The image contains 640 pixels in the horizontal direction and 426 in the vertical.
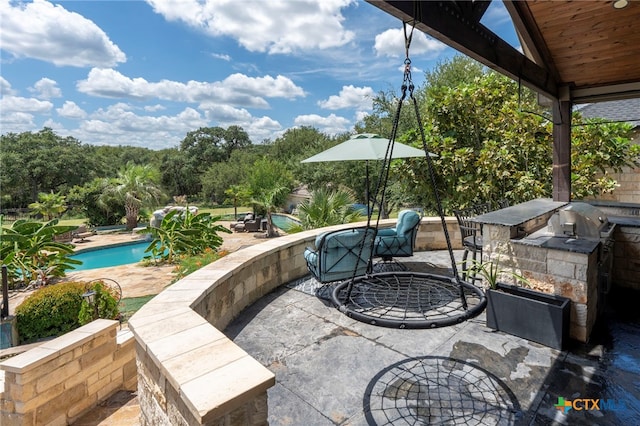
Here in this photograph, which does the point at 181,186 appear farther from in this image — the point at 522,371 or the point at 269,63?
the point at 522,371

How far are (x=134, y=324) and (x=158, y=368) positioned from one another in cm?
59

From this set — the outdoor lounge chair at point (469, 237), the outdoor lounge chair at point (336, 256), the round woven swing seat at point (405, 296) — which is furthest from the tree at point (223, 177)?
the round woven swing seat at point (405, 296)

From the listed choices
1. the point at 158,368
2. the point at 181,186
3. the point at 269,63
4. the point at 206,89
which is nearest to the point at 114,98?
the point at 206,89

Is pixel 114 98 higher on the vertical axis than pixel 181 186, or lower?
higher

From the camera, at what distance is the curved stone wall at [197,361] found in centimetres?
132

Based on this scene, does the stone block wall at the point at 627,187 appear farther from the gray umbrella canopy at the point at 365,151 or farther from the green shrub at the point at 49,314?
the green shrub at the point at 49,314

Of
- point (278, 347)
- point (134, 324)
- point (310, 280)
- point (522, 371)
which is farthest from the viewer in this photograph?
point (310, 280)

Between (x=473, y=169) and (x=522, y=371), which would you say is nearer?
(x=522, y=371)

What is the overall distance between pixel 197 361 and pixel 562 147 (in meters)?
5.54

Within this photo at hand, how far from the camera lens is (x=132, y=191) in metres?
20.1

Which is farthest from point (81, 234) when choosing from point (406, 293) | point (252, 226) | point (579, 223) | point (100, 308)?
point (579, 223)

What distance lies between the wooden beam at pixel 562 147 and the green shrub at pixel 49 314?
8.58 m

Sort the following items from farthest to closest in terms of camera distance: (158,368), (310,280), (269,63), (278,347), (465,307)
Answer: (269,63) → (310,280) → (278,347) → (465,307) → (158,368)

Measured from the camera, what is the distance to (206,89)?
129 ft
